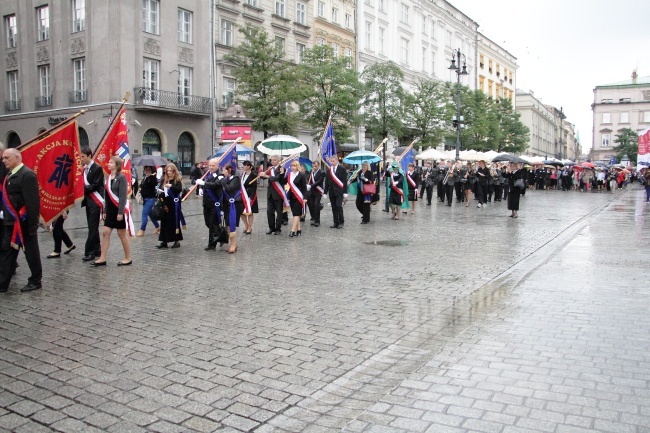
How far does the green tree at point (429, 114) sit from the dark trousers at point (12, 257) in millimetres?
38429

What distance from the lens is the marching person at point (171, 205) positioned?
11320mm

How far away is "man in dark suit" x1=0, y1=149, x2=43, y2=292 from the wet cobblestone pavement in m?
0.34

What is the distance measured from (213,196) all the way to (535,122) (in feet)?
308

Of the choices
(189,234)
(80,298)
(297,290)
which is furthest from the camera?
(189,234)

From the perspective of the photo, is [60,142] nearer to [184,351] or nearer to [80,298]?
[80,298]

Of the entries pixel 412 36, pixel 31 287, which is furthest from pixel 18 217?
pixel 412 36

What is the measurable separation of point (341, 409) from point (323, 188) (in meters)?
12.2

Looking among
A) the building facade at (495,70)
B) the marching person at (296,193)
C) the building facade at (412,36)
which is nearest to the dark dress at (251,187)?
the marching person at (296,193)

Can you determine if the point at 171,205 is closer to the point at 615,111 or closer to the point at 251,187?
the point at 251,187

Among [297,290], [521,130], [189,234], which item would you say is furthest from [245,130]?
[521,130]

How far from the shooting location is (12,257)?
7.70 m

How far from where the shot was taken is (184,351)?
5.28 meters

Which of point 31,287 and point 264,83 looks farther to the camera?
point 264,83

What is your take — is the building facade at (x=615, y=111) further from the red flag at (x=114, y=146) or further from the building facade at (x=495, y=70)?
the red flag at (x=114, y=146)
